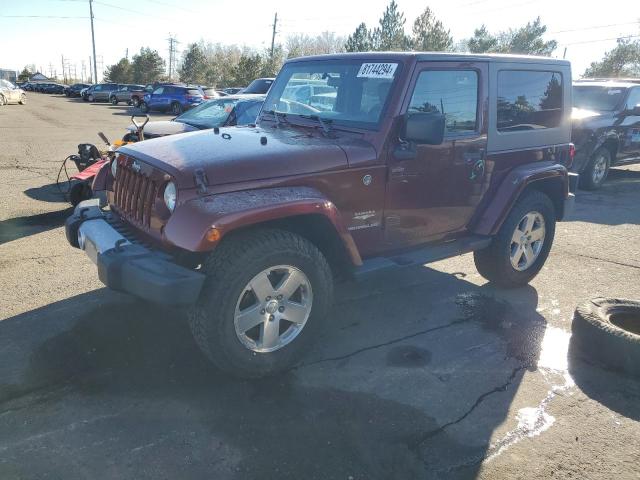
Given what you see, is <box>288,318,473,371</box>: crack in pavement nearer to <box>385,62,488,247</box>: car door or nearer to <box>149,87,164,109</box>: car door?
<box>385,62,488,247</box>: car door

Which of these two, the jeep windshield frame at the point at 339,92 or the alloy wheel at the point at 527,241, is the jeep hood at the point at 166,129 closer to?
the jeep windshield frame at the point at 339,92

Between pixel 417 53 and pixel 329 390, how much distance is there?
2.51m

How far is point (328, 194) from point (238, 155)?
65 cm

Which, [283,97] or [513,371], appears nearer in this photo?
[513,371]

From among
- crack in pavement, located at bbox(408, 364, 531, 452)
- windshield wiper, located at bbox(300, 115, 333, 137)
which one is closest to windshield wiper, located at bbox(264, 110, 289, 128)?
windshield wiper, located at bbox(300, 115, 333, 137)

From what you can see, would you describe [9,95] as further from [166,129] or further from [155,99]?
[166,129]

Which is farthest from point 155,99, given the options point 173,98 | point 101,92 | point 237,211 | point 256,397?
point 256,397

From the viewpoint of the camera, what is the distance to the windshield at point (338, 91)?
3.76m

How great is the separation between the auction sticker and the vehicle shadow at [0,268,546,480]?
1.93 metres

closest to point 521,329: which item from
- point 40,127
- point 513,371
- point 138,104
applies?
point 513,371

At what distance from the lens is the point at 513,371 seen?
3.54m

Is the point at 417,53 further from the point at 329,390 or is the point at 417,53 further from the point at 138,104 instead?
the point at 138,104

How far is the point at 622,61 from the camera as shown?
47.3m

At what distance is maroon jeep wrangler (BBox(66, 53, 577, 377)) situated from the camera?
9.72 ft
